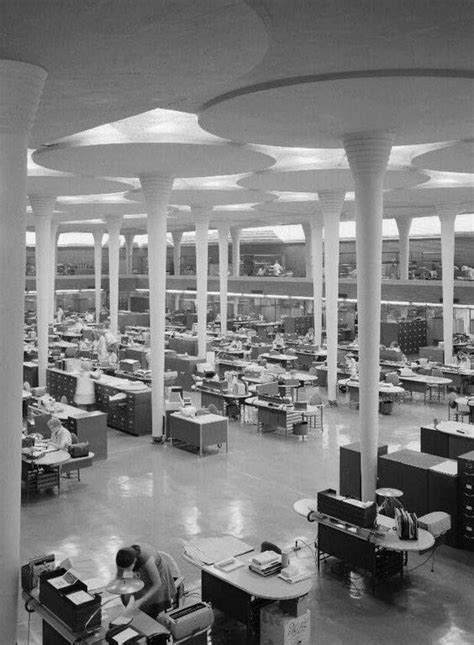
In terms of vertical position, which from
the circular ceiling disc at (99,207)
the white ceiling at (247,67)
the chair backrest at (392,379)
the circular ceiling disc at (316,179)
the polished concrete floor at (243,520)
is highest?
the circular ceiling disc at (99,207)

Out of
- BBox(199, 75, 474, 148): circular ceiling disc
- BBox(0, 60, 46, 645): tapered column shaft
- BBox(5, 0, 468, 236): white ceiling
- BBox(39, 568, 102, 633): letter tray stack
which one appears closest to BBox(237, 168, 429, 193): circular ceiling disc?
BBox(5, 0, 468, 236): white ceiling

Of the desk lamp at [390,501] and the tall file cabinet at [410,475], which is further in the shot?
the tall file cabinet at [410,475]

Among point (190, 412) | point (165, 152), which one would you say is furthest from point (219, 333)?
point (165, 152)

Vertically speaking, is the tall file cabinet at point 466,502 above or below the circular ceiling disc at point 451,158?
below

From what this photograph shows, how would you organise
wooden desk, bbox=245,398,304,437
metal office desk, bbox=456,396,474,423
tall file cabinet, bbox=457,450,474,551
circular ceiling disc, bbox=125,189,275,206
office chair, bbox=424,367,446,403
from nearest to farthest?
tall file cabinet, bbox=457,450,474,551 < wooden desk, bbox=245,398,304,437 < metal office desk, bbox=456,396,474,423 < circular ceiling disc, bbox=125,189,275,206 < office chair, bbox=424,367,446,403

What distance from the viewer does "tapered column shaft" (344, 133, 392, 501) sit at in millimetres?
13516

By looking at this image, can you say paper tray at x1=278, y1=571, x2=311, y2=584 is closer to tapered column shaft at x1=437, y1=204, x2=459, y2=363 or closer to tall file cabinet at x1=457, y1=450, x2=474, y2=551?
tall file cabinet at x1=457, y1=450, x2=474, y2=551

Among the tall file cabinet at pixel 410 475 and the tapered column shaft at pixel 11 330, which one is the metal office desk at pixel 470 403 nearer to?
the tall file cabinet at pixel 410 475

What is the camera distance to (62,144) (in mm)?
14664

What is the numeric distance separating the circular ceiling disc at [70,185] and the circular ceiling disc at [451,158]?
9.65m

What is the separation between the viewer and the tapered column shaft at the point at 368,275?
44.3 feet

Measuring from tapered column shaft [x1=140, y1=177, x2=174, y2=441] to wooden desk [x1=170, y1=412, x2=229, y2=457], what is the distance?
0.76 m

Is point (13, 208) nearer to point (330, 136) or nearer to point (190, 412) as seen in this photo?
point (330, 136)

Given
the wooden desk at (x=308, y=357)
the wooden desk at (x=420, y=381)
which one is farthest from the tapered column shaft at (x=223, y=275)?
the wooden desk at (x=420, y=381)
